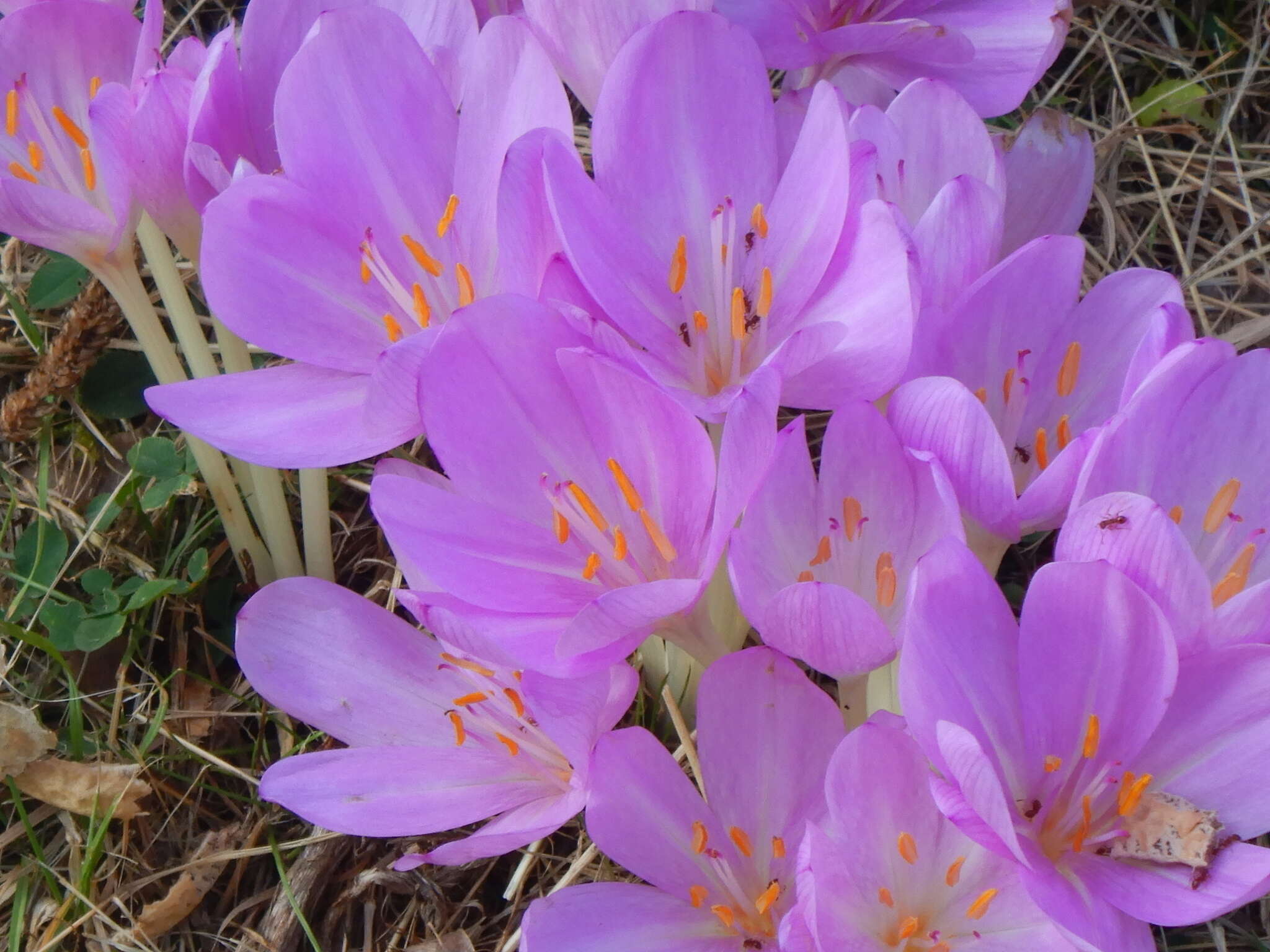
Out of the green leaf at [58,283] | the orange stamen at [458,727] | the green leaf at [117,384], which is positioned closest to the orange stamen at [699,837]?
the orange stamen at [458,727]

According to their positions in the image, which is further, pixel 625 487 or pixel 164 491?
pixel 164 491

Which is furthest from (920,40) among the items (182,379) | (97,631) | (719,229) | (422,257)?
(97,631)

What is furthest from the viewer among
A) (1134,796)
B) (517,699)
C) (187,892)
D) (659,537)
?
(187,892)

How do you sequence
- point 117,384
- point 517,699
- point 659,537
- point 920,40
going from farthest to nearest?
1. point 117,384
2. point 920,40
3. point 517,699
4. point 659,537

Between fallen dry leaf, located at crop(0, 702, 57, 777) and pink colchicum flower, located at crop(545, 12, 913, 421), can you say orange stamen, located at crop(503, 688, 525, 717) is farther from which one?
fallen dry leaf, located at crop(0, 702, 57, 777)

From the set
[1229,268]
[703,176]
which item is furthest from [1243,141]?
[703,176]

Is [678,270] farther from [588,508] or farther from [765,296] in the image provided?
[588,508]

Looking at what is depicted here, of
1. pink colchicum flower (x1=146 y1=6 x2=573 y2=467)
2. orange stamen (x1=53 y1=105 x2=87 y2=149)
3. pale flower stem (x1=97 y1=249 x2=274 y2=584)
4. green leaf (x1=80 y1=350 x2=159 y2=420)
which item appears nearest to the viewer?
pink colchicum flower (x1=146 y1=6 x2=573 y2=467)

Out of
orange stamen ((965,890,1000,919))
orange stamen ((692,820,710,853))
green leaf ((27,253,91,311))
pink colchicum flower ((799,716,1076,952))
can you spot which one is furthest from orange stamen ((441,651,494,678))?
green leaf ((27,253,91,311))
